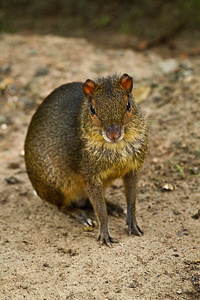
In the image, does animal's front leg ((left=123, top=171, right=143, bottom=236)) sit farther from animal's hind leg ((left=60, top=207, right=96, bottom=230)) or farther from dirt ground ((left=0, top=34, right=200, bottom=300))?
animal's hind leg ((left=60, top=207, right=96, bottom=230))

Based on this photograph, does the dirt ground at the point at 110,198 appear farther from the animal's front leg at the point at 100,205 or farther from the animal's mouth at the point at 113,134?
the animal's mouth at the point at 113,134

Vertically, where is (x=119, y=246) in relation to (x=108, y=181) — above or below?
below

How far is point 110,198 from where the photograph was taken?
17.4 feet

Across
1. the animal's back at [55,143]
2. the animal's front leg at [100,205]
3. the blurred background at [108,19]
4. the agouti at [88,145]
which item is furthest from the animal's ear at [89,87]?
the blurred background at [108,19]

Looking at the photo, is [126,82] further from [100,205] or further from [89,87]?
[100,205]

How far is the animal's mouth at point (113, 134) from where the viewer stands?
3.64 metres

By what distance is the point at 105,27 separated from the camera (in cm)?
961

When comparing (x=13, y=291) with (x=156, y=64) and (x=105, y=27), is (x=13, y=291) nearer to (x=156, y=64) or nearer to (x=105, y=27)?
(x=156, y=64)

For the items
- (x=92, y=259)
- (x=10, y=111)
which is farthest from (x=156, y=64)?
(x=92, y=259)

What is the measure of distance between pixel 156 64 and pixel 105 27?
1996 mm

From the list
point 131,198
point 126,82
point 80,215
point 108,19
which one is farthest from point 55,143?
point 108,19

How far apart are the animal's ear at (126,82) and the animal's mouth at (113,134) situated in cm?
49

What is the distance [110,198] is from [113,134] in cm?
181

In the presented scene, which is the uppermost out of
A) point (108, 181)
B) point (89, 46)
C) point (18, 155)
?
point (89, 46)
